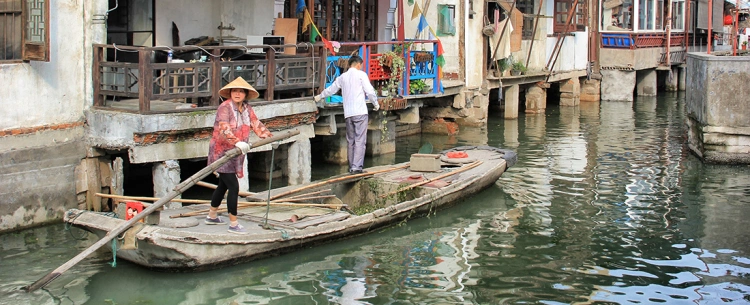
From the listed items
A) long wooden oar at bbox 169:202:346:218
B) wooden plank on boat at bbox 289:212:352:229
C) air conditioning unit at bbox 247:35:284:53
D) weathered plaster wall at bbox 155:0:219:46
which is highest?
weathered plaster wall at bbox 155:0:219:46

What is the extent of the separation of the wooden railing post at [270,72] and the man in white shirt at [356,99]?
2.47 feet

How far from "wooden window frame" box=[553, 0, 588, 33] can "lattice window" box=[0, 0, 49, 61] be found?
17412 millimetres

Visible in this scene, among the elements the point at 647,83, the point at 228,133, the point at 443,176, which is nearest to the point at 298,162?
the point at 443,176

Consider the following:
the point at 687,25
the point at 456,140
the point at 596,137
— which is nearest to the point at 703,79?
the point at 596,137

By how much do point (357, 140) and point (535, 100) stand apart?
1282 cm

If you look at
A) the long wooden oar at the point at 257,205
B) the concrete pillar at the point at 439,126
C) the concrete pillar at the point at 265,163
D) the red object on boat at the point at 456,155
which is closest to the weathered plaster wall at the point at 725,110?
the red object on boat at the point at 456,155

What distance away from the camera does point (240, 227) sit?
979cm

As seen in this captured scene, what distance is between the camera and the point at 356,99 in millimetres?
Result: 13078

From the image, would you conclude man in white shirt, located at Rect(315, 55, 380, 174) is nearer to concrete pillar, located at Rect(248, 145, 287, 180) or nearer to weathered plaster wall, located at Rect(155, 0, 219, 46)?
concrete pillar, located at Rect(248, 145, 287, 180)

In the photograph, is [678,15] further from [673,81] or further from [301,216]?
[301,216]

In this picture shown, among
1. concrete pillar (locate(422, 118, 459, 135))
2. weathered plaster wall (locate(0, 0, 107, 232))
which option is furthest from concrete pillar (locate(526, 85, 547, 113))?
weathered plaster wall (locate(0, 0, 107, 232))

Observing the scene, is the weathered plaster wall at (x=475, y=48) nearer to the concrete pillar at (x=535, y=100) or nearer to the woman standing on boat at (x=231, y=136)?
the concrete pillar at (x=535, y=100)

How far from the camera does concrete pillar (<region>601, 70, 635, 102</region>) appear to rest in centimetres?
2848

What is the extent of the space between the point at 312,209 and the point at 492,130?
10.8m
